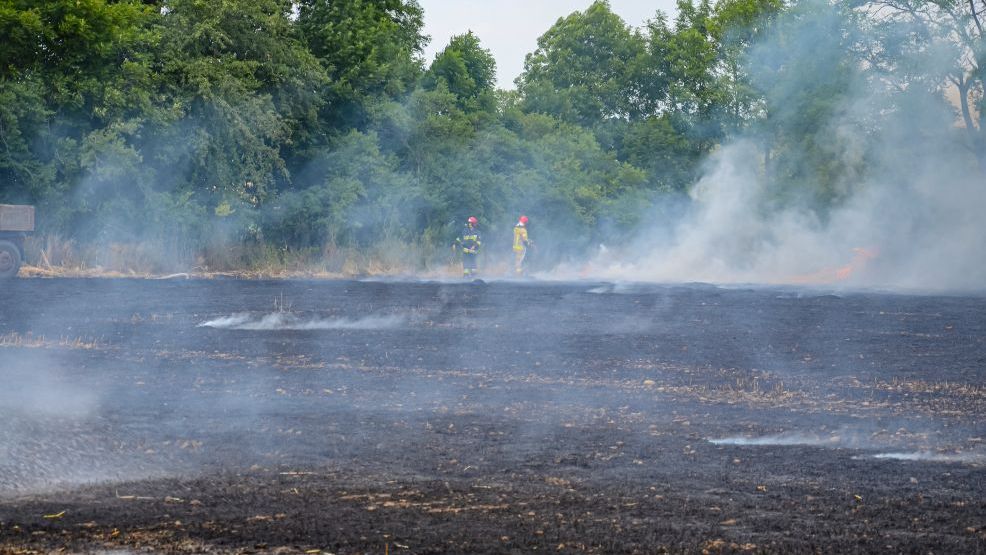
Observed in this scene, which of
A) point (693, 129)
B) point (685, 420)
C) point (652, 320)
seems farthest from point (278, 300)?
point (693, 129)

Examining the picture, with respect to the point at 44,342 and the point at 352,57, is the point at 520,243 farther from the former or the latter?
the point at 44,342

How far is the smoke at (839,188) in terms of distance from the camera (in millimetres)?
36781

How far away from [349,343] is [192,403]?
5455 mm

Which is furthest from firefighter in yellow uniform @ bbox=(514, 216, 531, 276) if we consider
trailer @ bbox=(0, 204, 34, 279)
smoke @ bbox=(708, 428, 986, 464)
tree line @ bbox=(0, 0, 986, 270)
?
smoke @ bbox=(708, 428, 986, 464)

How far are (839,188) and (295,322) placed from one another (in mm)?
26395

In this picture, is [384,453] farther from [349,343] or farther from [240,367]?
[349,343]

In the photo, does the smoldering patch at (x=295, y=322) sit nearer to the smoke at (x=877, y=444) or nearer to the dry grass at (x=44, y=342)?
the dry grass at (x=44, y=342)

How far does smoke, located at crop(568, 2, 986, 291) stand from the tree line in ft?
0.43

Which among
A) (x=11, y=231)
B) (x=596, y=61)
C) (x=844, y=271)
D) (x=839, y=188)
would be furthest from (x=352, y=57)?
(x=596, y=61)

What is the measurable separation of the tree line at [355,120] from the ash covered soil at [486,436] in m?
17.5

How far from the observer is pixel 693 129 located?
199 ft

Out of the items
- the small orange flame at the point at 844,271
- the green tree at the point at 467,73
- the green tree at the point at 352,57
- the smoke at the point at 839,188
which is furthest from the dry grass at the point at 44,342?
the green tree at the point at 467,73

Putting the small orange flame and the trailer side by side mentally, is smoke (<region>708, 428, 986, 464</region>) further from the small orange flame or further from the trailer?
the small orange flame

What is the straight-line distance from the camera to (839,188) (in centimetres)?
4091
